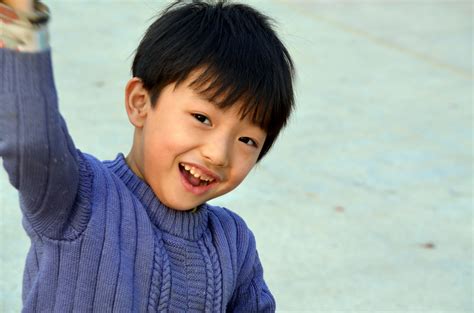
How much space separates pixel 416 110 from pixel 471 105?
1.23 feet

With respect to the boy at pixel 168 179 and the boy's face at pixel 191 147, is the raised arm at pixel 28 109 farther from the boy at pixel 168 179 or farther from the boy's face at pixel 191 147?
the boy's face at pixel 191 147

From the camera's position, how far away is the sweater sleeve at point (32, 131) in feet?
→ 5.65

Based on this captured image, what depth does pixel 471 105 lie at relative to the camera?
5.57 meters

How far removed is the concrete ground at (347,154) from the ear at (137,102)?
2.67ft

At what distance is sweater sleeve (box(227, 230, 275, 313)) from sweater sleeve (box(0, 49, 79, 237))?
2.18 feet

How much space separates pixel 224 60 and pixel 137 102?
24 centimetres

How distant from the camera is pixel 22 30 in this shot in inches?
67.1

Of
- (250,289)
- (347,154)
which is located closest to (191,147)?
(250,289)

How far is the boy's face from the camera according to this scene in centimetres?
209

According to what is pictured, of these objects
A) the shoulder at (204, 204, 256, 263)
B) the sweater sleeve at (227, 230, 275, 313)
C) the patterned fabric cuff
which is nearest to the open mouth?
the shoulder at (204, 204, 256, 263)

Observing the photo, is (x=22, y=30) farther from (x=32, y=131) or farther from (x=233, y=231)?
(x=233, y=231)

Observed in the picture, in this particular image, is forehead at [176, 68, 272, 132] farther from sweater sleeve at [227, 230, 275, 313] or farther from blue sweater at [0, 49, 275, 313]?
sweater sleeve at [227, 230, 275, 313]

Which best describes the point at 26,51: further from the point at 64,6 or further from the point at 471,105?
the point at 64,6

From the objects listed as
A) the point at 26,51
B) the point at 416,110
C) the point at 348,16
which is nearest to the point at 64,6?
the point at 348,16
